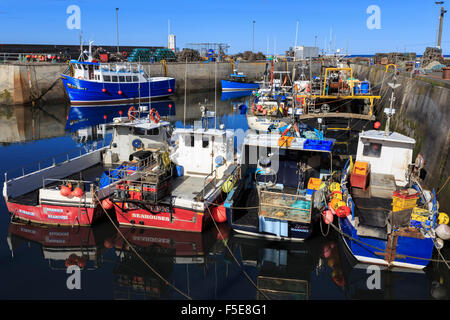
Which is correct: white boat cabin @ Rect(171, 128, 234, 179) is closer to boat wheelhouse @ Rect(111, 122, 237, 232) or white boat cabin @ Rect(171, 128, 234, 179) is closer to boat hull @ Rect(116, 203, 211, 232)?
boat wheelhouse @ Rect(111, 122, 237, 232)

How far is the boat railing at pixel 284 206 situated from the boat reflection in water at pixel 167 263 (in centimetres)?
217

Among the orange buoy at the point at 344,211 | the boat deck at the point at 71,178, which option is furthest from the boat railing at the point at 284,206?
the boat deck at the point at 71,178

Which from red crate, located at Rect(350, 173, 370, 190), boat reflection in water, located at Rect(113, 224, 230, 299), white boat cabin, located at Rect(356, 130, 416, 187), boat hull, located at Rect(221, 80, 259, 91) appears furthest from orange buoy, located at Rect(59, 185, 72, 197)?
boat hull, located at Rect(221, 80, 259, 91)

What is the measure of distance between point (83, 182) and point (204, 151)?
15.9ft

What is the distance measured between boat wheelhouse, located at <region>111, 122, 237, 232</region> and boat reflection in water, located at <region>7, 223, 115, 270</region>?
1011 millimetres

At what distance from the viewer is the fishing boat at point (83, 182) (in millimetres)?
12180

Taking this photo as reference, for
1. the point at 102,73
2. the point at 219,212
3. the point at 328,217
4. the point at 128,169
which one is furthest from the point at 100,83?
the point at 328,217

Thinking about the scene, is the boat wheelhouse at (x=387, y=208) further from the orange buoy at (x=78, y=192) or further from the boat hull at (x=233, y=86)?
the boat hull at (x=233, y=86)

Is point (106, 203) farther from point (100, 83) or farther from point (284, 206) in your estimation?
point (100, 83)

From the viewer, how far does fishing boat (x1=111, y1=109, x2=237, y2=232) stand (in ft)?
38.3

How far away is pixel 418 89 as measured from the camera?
864 inches

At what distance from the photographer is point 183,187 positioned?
13.9 metres
